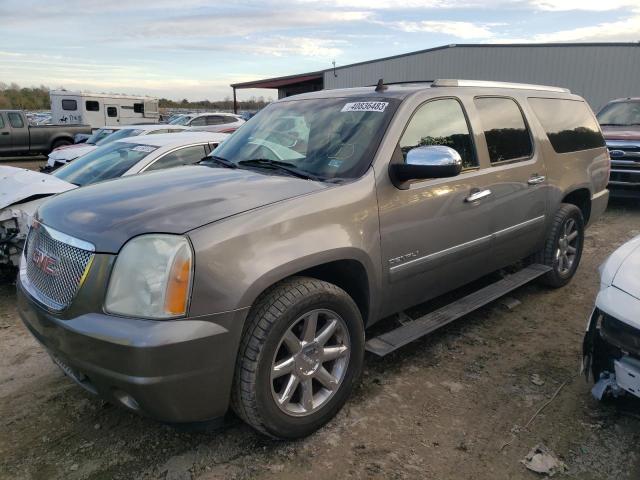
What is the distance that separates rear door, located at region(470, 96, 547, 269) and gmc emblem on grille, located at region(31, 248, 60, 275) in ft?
9.38

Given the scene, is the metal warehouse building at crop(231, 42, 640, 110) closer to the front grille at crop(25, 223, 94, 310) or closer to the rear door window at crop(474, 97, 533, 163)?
the rear door window at crop(474, 97, 533, 163)

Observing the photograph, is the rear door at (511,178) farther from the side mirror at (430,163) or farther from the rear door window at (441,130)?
the side mirror at (430,163)

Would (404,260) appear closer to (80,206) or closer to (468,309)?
(468,309)

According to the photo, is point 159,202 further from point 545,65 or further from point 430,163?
point 545,65

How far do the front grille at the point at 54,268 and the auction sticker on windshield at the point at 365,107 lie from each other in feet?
6.23

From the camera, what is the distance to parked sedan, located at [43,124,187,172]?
31.8ft

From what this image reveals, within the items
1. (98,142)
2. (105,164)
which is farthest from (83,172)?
(98,142)

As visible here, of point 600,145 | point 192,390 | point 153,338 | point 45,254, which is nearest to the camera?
point 153,338

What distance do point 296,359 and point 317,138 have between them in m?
1.48

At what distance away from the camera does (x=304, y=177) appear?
301cm

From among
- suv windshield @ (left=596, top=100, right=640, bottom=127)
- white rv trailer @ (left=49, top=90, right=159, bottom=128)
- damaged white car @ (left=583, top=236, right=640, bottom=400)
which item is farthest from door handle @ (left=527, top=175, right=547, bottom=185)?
white rv trailer @ (left=49, top=90, right=159, bottom=128)

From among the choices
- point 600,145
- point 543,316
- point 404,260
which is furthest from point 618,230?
point 404,260

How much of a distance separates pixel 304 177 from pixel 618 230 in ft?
21.2

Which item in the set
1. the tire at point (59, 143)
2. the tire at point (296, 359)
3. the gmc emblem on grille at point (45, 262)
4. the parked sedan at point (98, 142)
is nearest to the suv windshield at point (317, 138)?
the tire at point (296, 359)
